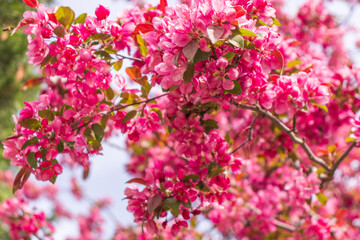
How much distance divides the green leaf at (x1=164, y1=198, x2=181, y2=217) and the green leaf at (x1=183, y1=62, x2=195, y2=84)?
46 cm

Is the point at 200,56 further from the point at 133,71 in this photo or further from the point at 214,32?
the point at 133,71

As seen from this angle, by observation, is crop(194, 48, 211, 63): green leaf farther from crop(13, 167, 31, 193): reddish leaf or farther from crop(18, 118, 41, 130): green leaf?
crop(13, 167, 31, 193): reddish leaf

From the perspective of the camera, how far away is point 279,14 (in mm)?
4020

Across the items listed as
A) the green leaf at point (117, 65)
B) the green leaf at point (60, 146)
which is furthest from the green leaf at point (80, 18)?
the green leaf at point (60, 146)

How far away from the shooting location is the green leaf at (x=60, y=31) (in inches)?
38.7

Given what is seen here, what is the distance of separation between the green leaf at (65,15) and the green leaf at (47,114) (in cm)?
30

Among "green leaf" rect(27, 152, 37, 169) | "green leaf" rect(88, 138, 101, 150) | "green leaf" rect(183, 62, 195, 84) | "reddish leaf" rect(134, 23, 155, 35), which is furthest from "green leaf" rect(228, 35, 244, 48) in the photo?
"green leaf" rect(27, 152, 37, 169)

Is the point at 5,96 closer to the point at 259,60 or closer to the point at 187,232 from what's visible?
the point at 187,232

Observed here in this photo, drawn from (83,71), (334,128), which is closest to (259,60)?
(83,71)

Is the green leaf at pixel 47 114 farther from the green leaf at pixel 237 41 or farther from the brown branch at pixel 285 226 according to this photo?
the brown branch at pixel 285 226

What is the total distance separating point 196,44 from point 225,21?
101mm

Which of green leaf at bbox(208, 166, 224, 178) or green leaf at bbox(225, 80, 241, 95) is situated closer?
green leaf at bbox(225, 80, 241, 95)

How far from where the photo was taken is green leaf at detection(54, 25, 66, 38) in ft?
3.22

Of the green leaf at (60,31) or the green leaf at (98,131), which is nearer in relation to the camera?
the green leaf at (60,31)
